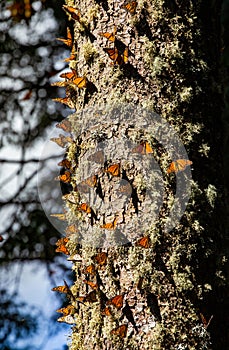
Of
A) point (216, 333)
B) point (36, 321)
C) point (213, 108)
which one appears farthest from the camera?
point (36, 321)

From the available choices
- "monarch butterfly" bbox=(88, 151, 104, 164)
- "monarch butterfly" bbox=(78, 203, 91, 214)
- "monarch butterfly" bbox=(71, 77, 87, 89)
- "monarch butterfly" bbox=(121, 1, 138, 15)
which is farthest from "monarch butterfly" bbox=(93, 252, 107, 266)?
"monarch butterfly" bbox=(121, 1, 138, 15)

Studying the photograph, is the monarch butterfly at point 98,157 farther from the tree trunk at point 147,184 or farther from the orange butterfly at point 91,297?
the orange butterfly at point 91,297

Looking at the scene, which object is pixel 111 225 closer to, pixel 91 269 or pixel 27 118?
pixel 91 269

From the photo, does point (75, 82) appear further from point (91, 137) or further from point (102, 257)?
point (102, 257)

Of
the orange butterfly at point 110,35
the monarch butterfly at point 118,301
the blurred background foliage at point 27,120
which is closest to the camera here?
the monarch butterfly at point 118,301

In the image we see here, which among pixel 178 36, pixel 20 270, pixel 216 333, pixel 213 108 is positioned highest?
pixel 20 270

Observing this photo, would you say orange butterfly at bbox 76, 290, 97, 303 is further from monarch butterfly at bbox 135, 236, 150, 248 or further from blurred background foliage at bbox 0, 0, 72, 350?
blurred background foliage at bbox 0, 0, 72, 350

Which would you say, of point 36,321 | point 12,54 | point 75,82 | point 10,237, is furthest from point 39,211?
point 75,82

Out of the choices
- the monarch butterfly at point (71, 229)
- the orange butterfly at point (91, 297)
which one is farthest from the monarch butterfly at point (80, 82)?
the orange butterfly at point (91, 297)
